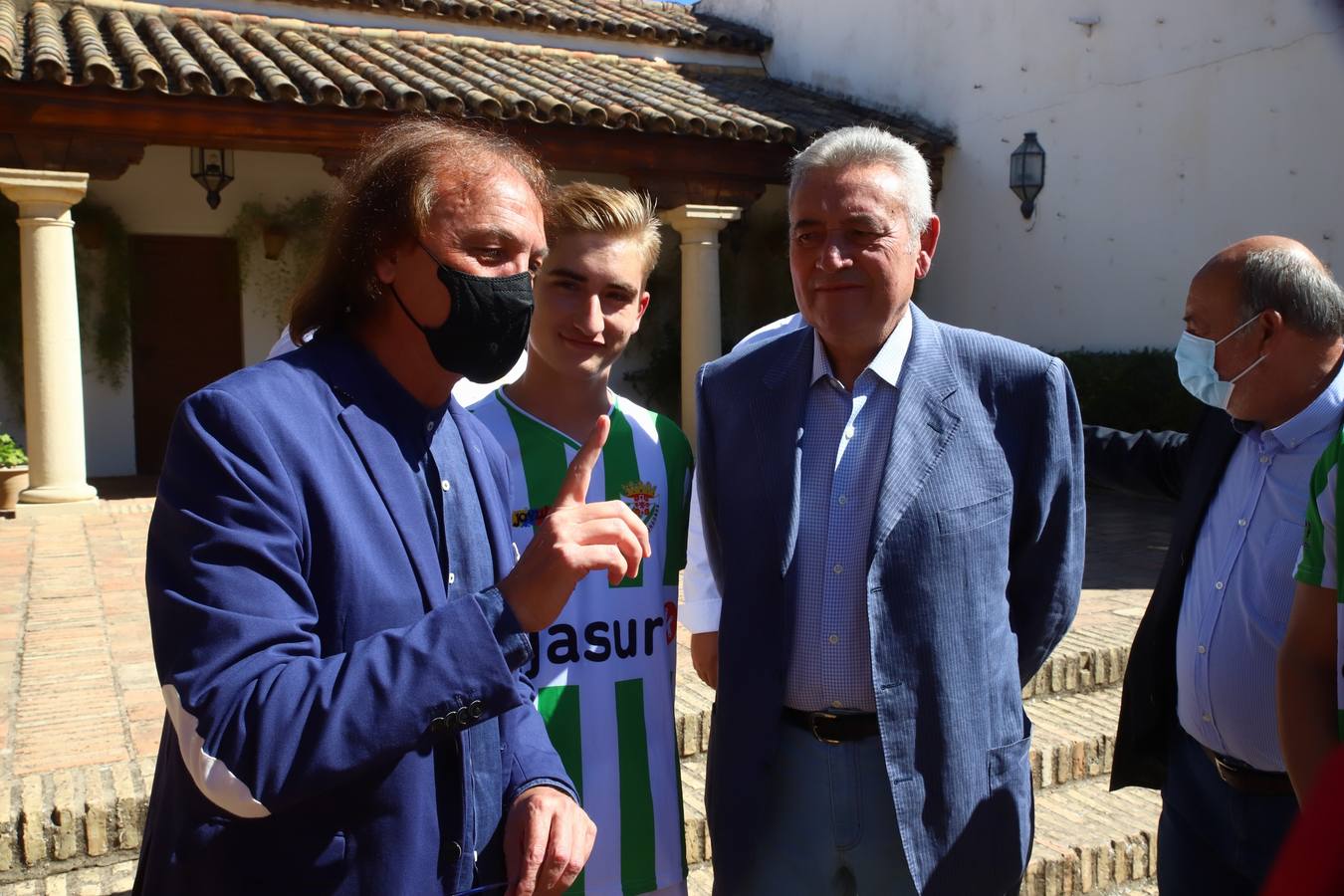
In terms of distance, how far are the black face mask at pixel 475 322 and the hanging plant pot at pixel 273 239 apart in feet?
32.5

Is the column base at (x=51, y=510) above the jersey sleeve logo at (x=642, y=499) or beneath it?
beneath

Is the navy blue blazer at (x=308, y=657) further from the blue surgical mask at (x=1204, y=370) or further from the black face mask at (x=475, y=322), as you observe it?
the blue surgical mask at (x=1204, y=370)

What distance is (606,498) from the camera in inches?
87.4

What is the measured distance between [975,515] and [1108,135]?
8.87 m

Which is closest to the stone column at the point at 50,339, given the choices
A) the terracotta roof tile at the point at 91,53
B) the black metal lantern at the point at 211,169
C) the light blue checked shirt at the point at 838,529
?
the terracotta roof tile at the point at 91,53

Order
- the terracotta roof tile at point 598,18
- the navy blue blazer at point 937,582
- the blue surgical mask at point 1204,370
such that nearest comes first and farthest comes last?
1. the navy blue blazer at point 937,582
2. the blue surgical mask at point 1204,370
3. the terracotta roof tile at point 598,18

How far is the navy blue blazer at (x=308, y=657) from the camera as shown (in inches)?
48.1

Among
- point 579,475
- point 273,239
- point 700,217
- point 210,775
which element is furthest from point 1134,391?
point 210,775

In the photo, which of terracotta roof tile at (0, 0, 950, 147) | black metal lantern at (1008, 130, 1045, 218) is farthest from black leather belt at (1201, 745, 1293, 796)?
black metal lantern at (1008, 130, 1045, 218)

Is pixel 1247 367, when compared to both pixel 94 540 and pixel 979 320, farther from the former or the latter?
pixel 979 320

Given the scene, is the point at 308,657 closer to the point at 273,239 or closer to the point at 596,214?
the point at 596,214

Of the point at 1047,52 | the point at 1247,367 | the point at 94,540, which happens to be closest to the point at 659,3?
the point at 1047,52

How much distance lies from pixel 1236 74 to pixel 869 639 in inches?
335

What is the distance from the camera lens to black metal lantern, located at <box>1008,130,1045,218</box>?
10297mm
